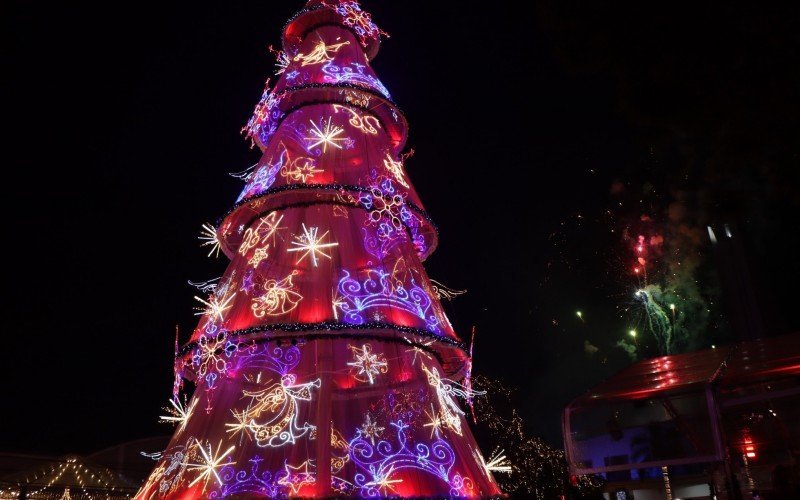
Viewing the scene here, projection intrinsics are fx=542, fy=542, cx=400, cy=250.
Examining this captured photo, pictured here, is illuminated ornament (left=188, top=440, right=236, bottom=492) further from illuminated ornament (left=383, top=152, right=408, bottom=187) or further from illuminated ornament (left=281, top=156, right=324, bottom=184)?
illuminated ornament (left=383, top=152, right=408, bottom=187)

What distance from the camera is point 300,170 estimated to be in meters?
7.38

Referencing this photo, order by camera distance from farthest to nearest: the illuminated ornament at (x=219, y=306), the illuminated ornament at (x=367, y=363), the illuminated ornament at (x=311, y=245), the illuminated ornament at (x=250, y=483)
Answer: the illuminated ornament at (x=311, y=245), the illuminated ornament at (x=219, y=306), the illuminated ornament at (x=367, y=363), the illuminated ornament at (x=250, y=483)

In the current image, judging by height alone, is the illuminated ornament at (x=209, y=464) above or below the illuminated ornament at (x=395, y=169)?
below

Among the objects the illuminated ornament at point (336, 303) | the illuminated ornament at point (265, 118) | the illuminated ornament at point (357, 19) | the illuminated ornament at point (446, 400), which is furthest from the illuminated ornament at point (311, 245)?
the illuminated ornament at point (357, 19)

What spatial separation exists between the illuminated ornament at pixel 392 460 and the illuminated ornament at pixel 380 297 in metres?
1.26

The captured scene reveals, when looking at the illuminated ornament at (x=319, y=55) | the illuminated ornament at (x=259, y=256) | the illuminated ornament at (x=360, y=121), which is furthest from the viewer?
the illuminated ornament at (x=319, y=55)

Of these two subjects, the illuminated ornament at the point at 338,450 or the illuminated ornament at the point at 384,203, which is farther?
the illuminated ornament at the point at 384,203

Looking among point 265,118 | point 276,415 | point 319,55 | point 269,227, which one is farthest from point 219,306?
point 319,55

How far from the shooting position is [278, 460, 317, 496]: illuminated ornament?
4.88m

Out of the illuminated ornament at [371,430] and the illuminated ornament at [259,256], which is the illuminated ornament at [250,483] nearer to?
the illuminated ornament at [371,430]

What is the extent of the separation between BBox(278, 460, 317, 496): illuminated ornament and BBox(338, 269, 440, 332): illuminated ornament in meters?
1.55

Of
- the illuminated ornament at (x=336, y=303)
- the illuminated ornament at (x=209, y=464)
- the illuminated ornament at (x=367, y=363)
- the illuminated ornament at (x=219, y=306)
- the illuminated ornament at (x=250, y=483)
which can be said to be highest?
the illuminated ornament at (x=219, y=306)

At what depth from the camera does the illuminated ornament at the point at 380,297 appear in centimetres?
603

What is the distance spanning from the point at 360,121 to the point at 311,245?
2552mm
